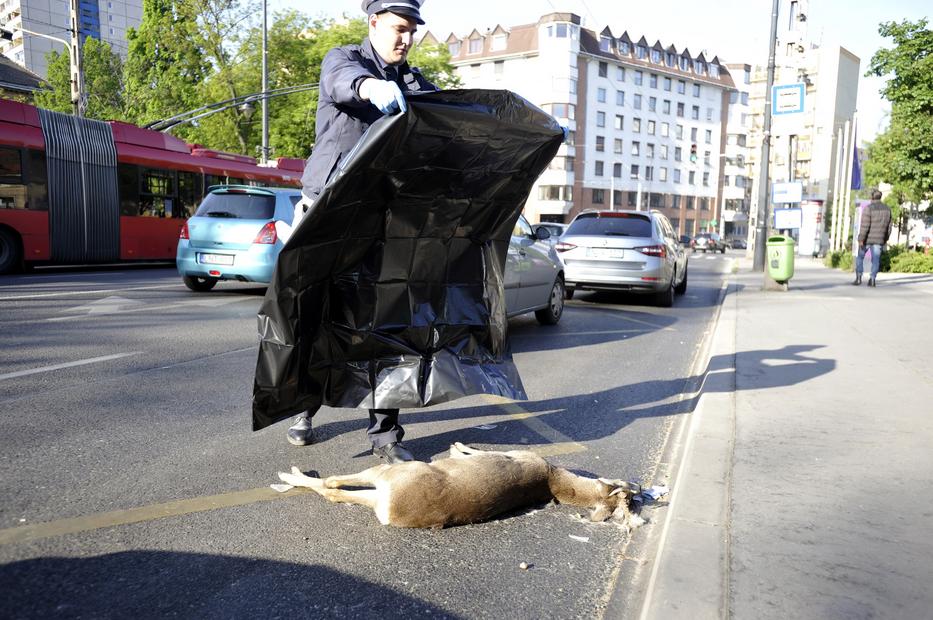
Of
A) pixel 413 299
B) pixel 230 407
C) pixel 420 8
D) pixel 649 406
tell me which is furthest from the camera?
pixel 649 406

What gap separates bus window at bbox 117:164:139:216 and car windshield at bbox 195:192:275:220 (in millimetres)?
7176

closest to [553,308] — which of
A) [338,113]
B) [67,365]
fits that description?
[67,365]

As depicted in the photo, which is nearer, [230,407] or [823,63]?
[230,407]

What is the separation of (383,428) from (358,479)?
0.57m

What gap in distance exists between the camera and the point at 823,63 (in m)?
84.4

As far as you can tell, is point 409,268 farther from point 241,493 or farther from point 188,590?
point 188,590

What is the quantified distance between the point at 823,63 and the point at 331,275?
95871 mm

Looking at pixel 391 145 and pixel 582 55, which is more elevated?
pixel 582 55

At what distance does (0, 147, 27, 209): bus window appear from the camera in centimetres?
1460

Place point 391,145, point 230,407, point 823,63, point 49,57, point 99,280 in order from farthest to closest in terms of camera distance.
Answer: point 823,63 → point 49,57 → point 99,280 → point 230,407 → point 391,145

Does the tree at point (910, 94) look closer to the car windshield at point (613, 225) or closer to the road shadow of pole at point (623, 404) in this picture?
the car windshield at point (613, 225)

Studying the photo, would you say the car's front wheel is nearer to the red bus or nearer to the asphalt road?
the asphalt road

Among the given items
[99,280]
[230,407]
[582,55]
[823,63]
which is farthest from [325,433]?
[823,63]

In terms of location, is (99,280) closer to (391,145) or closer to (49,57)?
(391,145)
